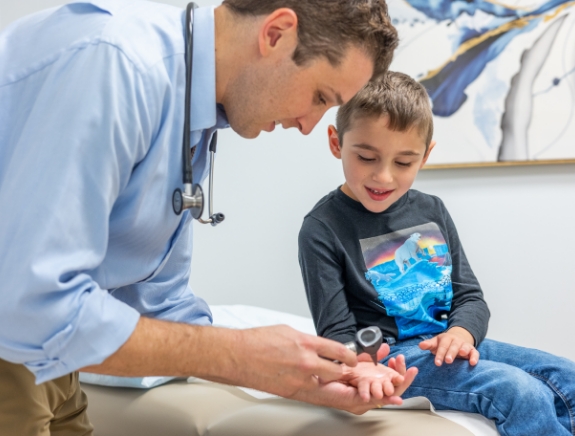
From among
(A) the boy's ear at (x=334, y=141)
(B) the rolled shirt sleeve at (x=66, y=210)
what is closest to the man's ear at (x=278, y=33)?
(B) the rolled shirt sleeve at (x=66, y=210)

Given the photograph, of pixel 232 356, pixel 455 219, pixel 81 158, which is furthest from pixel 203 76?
pixel 455 219

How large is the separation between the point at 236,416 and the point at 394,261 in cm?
52

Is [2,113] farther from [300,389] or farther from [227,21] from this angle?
[300,389]

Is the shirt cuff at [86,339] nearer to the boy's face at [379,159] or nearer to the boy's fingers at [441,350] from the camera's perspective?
the boy's fingers at [441,350]

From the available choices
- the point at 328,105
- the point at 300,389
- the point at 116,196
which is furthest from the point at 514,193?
the point at 116,196

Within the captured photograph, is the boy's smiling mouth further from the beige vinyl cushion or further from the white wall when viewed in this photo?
the white wall

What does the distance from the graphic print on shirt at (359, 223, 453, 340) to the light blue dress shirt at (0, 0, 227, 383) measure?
625 millimetres

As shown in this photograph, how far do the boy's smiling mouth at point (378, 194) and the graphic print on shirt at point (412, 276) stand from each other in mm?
97

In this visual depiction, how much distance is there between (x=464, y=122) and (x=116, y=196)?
1.63 m

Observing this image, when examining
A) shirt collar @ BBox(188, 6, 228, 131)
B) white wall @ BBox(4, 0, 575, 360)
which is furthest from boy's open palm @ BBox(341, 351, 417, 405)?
white wall @ BBox(4, 0, 575, 360)

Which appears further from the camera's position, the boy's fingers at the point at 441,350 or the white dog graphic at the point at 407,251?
the white dog graphic at the point at 407,251

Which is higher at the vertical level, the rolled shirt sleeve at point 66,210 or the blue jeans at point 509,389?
the rolled shirt sleeve at point 66,210

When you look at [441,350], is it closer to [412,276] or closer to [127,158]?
[412,276]

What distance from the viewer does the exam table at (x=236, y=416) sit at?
1.15 m
